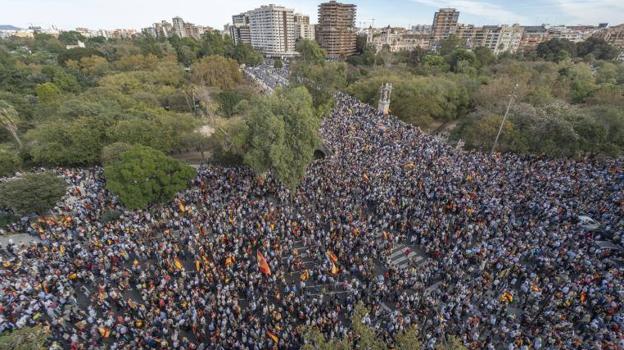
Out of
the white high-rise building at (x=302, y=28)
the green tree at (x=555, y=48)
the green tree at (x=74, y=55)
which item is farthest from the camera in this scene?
the white high-rise building at (x=302, y=28)

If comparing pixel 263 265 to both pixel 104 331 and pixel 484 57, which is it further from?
pixel 484 57

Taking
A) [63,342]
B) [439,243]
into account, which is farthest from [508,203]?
[63,342]

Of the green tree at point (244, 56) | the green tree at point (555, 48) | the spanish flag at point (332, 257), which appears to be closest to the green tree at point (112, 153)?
the spanish flag at point (332, 257)

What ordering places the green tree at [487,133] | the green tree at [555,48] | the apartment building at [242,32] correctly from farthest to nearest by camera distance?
the apartment building at [242,32], the green tree at [555,48], the green tree at [487,133]

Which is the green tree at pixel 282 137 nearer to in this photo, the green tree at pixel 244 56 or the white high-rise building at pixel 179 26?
the green tree at pixel 244 56

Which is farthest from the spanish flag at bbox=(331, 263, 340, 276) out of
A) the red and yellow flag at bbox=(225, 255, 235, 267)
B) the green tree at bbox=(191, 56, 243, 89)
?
the green tree at bbox=(191, 56, 243, 89)

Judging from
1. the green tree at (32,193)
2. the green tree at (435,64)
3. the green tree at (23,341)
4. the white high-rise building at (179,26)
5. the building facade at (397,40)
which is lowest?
the green tree at (32,193)

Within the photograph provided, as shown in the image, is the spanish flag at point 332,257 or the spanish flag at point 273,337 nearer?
the spanish flag at point 273,337

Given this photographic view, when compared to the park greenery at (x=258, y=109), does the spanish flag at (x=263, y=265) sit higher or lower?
lower
